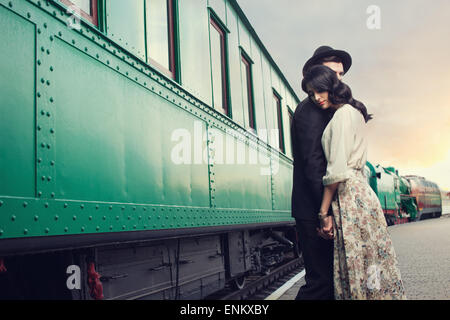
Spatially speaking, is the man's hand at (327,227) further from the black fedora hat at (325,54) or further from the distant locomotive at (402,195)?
the distant locomotive at (402,195)

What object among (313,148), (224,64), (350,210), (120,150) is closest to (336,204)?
(350,210)

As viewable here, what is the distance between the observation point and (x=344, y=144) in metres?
2.31

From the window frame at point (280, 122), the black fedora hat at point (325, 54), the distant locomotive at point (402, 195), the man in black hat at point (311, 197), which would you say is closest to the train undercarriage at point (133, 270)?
the man in black hat at point (311, 197)

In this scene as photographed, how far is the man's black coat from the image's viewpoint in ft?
8.13

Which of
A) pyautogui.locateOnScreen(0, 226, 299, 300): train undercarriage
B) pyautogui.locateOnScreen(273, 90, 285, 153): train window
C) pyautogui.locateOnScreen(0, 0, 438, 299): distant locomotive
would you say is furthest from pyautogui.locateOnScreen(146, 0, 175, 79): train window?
pyautogui.locateOnScreen(273, 90, 285, 153): train window

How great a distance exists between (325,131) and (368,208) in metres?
0.47

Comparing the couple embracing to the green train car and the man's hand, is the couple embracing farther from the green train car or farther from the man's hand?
the green train car

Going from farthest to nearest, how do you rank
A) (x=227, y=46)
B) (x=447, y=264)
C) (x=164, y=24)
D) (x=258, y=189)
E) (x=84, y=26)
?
(x=447, y=264) < (x=258, y=189) < (x=227, y=46) < (x=164, y=24) < (x=84, y=26)

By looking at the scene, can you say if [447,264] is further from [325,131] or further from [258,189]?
[325,131]

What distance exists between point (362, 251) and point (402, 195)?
29555 millimetres

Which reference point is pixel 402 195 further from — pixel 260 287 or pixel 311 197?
pixel 311 197

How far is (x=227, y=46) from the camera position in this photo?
488cm

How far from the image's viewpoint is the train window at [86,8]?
7.67 ft
